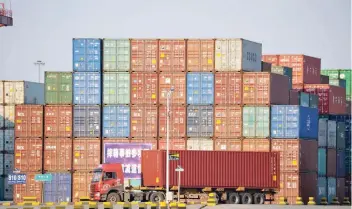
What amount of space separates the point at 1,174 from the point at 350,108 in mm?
37602

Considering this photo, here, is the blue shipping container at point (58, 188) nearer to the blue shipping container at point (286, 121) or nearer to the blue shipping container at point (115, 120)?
the blue shipping container at point (115, 120)

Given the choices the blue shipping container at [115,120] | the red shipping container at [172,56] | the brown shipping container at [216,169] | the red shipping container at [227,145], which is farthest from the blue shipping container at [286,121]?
the blue shipping container at [115,120]

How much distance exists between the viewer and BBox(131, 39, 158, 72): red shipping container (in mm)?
90688

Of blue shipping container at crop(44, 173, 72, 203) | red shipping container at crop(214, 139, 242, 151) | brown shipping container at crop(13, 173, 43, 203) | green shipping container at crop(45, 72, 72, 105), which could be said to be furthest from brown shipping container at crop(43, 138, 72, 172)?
red shipping container at crop(214, 139, 242, 151)

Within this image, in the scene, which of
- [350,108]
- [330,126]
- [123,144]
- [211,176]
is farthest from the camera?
[350,108]

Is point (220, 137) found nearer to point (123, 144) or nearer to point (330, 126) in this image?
point (123, 144)

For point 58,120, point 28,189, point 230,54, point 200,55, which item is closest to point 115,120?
point 58,120

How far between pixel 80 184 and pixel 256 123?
1491cm

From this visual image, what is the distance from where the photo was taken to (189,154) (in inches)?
3295

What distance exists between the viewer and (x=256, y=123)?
8938 cm

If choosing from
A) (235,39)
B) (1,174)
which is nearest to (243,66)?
(235,39)

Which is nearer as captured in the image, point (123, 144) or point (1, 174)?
point (123, 144)

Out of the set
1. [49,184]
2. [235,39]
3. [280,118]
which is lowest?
[49,184]

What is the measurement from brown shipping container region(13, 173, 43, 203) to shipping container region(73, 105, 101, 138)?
498 centimetres
